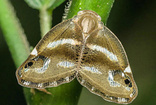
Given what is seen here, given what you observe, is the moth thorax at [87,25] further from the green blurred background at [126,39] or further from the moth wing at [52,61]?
the green blurred background at [126,39]

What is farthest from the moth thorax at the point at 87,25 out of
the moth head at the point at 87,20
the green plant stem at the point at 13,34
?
the green plant stem at the point at 13,34

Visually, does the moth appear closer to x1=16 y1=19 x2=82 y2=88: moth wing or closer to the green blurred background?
x1=16 y1=19 x2=82 y2=88: moth wing

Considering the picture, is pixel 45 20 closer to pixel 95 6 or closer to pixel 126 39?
pixel 95 6

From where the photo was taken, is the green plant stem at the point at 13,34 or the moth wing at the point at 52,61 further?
the green plant stem at the point at 13,34

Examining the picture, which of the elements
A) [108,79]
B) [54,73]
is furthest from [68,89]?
[108,79]

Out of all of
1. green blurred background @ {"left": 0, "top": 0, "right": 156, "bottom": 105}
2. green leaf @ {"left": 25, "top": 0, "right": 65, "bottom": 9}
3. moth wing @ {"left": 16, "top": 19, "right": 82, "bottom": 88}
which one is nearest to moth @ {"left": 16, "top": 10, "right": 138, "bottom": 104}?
moth wing @ {"left": 16, "top": 19, "right": 82, "bottom": 88}

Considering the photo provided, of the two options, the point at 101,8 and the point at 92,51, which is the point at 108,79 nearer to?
the point at 92,51
